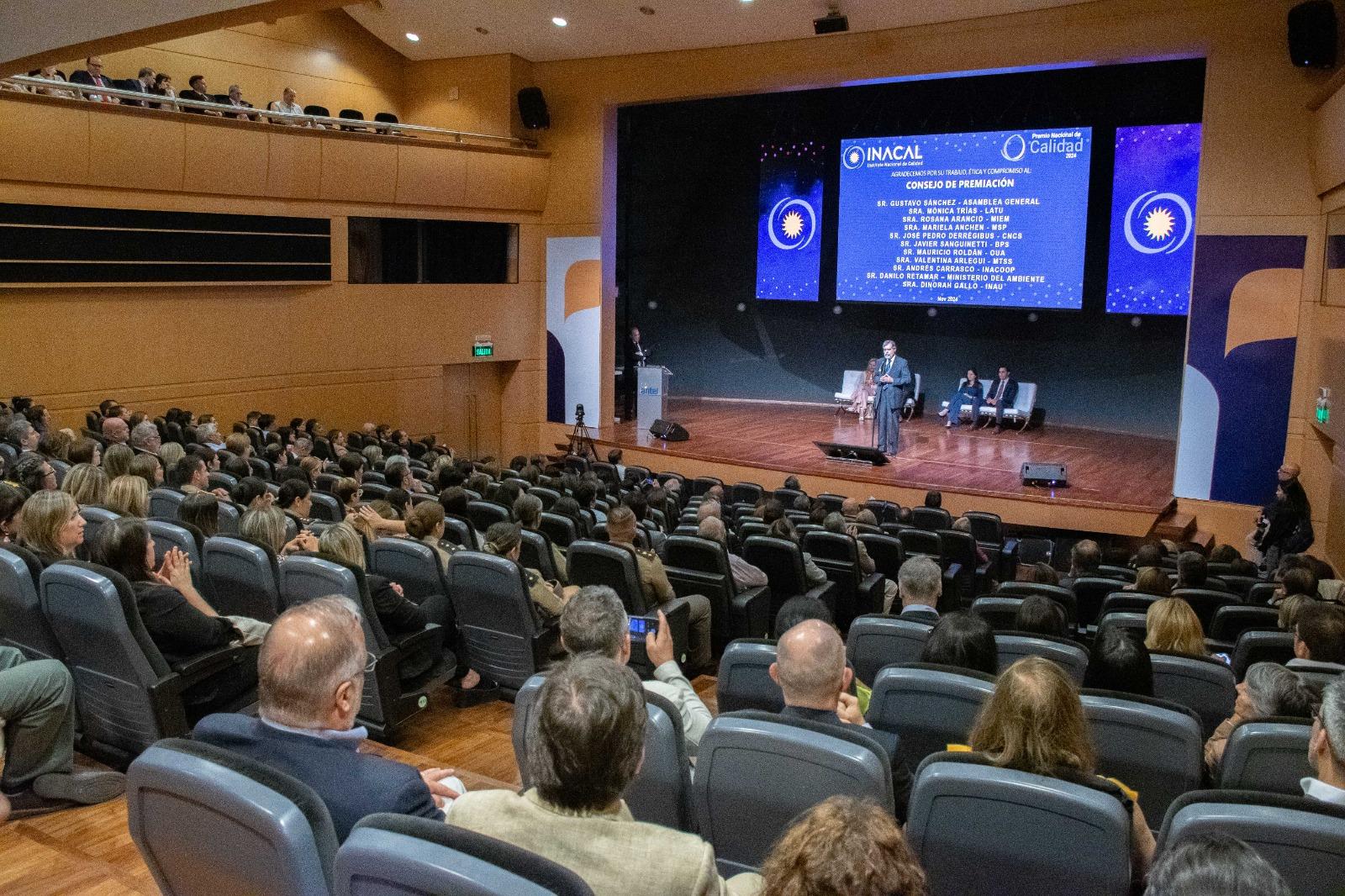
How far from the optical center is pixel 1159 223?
48.9ft

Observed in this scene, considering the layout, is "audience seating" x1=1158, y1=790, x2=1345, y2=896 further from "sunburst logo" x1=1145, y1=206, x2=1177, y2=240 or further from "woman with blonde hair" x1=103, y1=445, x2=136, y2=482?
"sunburst logo" x1=1145, y1=206, x2=1177, y2=240

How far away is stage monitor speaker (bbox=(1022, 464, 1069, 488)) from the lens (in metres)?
11.9

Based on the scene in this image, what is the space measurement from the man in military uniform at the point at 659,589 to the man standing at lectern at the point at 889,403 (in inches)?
318

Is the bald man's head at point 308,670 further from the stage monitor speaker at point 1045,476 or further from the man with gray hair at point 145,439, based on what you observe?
the stage monitor speaker at point 1045,476

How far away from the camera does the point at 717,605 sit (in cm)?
619

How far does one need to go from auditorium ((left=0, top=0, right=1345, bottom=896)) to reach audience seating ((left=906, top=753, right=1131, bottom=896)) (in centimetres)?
1

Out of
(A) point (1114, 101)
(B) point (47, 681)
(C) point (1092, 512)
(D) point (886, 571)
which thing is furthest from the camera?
(A) point (1114, 101)

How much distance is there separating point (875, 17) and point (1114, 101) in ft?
14.1

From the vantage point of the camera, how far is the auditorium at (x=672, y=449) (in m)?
2.24

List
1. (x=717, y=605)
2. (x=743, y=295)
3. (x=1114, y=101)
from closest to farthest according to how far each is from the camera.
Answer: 1. (x=717, y=605)
2. (x=1114, y=101)
3. (x=743, y=295)

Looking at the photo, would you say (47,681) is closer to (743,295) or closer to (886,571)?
(886,571)

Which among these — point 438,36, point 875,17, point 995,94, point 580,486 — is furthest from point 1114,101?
point 580,486

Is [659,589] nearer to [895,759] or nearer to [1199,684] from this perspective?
[1199,684]

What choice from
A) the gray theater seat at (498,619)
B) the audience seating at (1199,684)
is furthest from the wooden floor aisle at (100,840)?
the audience seating at (1199,684)
